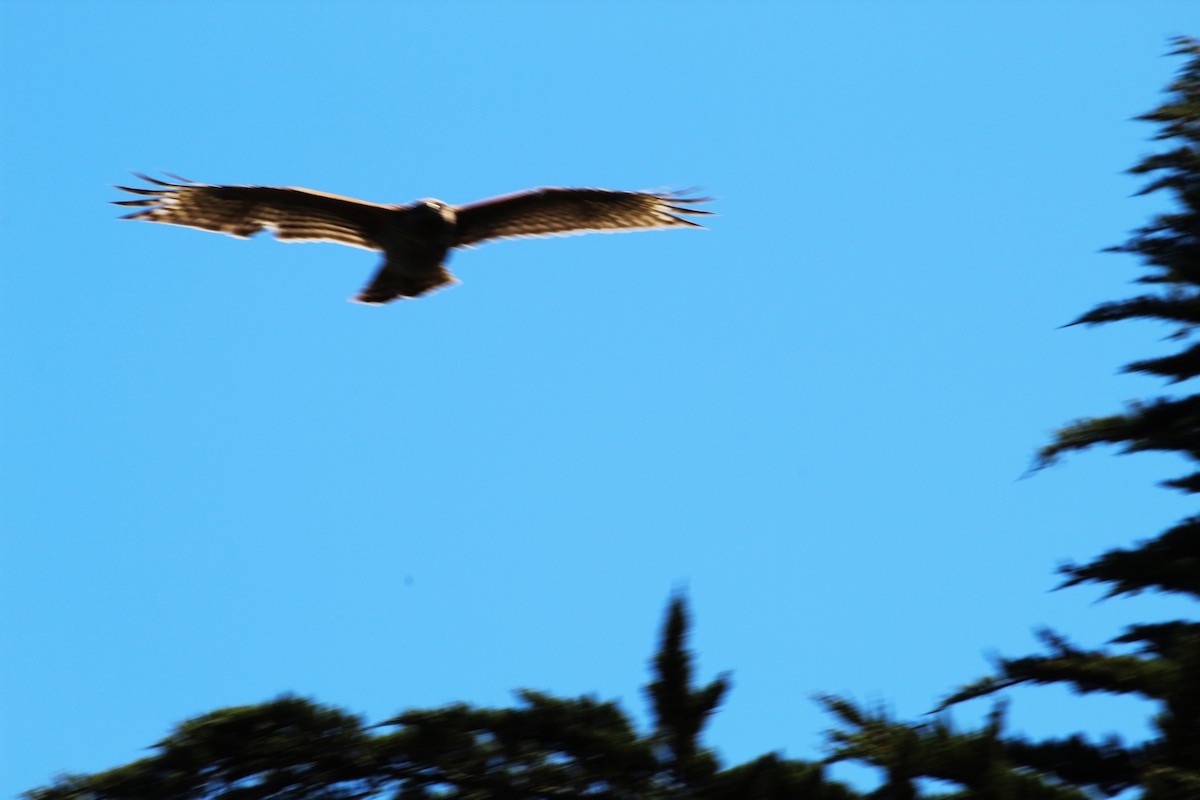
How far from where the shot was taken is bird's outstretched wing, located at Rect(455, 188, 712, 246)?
970 cm

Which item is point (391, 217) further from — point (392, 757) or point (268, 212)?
point (392, 757)

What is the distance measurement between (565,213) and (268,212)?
7.53ft

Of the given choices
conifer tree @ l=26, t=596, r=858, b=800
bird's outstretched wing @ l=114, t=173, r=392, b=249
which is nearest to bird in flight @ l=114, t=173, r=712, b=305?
bird's outstretched wing @ l=114, t=173, r=392, b=249

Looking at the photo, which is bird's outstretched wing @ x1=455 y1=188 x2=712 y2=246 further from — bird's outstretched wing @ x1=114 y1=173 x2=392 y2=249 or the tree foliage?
the tree foliage

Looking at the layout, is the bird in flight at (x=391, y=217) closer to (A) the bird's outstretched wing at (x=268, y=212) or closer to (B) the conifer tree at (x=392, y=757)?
(A) the bird's outstretched wing at (x=268, y=212)

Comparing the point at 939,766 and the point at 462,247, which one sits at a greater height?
the point at 462,247

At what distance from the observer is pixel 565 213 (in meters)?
10.0

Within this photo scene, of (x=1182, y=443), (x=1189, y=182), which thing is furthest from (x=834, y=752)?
(x=1189, y=182)

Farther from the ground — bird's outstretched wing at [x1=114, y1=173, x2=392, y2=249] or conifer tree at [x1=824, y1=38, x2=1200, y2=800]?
bird's outstretched wing at [x1=114, y1=173, x2=392, y2=249]

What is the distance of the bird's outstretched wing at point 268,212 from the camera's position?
30.1 feet

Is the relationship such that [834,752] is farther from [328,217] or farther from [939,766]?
[328,217]

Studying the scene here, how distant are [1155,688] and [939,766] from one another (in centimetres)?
104

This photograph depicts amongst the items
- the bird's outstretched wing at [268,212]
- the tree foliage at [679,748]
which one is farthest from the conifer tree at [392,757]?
the bird's outstretched wing at [268,212]

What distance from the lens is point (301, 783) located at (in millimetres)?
4160
